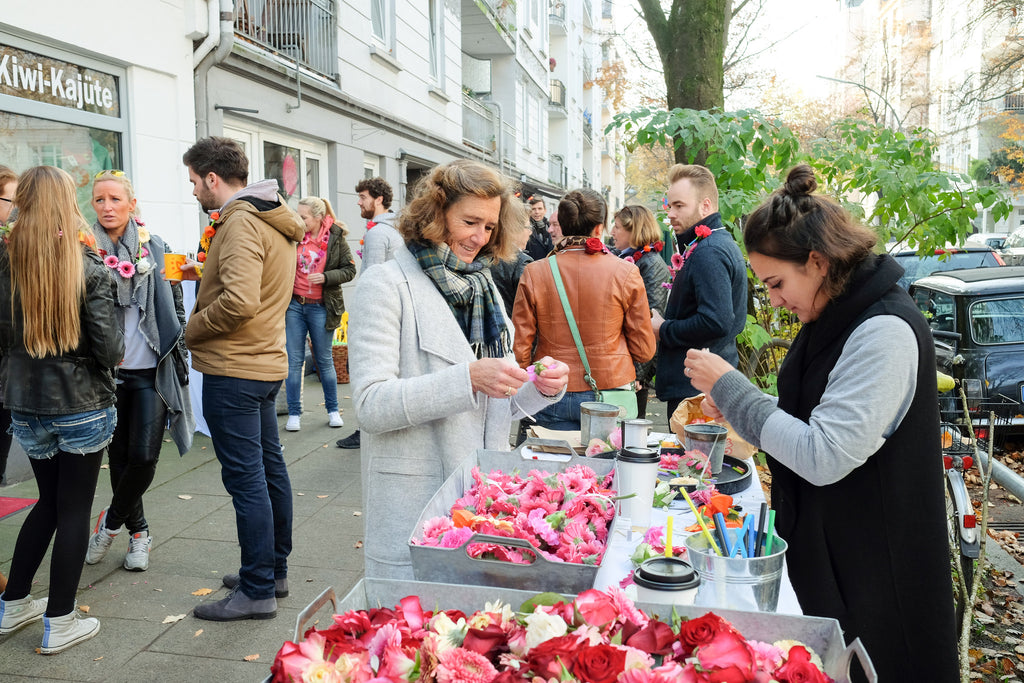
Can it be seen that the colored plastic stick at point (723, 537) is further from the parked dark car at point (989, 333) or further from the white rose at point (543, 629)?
the parked dark car at point (989, 333)

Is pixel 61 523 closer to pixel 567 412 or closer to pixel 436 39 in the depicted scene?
pixel 567 412

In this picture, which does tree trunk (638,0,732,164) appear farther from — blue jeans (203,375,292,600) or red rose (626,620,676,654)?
red rose (626,620,676,654)

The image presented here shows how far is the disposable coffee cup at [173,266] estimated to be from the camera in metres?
4.38

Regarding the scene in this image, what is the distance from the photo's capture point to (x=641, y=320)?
425 centimetres

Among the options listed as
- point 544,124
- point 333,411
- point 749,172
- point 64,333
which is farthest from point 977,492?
point 544,124

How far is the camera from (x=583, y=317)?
4.10 metres

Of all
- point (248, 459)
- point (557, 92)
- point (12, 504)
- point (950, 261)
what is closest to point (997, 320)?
point (950, 261)

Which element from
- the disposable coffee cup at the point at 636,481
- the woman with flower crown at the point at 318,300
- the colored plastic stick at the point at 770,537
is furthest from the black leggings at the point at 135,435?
the colored plastic stick at the point at 770,537

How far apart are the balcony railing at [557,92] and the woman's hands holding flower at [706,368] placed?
32587 millimetres

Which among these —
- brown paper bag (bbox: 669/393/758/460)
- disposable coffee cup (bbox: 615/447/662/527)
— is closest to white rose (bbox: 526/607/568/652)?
disposable coffee cup (bbox: 615/447/662/527)

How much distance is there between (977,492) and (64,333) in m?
6.79

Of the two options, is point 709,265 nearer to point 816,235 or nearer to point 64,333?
point 816,235

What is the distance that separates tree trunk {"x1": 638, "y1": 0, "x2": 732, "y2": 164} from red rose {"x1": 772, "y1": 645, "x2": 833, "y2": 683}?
700 cm

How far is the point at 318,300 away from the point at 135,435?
144 inches
